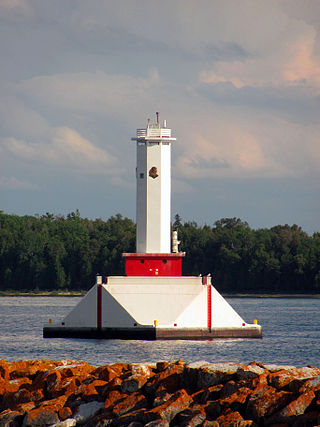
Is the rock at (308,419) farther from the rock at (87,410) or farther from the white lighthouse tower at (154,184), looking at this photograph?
the white lighthouse tower at (154,184)

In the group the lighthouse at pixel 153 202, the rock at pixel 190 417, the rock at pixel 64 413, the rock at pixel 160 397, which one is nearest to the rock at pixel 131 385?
the rock at pixel 160 397

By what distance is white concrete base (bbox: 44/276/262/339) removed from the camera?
153ft

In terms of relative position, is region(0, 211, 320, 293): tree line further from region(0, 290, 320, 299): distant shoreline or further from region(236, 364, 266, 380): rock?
region(236, 364, 266, 380): rock

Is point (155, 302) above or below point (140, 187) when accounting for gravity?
below

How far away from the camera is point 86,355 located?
40531 mm

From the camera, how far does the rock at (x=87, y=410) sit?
23.3 meters

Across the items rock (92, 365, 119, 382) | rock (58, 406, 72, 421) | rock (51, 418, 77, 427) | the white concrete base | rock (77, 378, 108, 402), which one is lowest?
rock (51, 418, 77, 427)

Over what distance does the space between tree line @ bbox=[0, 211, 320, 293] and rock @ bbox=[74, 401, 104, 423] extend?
391 ft

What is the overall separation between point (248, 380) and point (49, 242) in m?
144

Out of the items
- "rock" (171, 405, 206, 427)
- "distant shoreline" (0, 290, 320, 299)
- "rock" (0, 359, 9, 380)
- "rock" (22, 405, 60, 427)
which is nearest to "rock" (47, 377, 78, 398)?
"rock" (22, 405, 60, 427)

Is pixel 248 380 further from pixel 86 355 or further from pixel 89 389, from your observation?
pixel 86 355

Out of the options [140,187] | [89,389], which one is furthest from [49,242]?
[89,389]

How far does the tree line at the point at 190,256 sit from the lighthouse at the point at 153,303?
93.7m

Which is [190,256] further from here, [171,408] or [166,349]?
[171,408]
